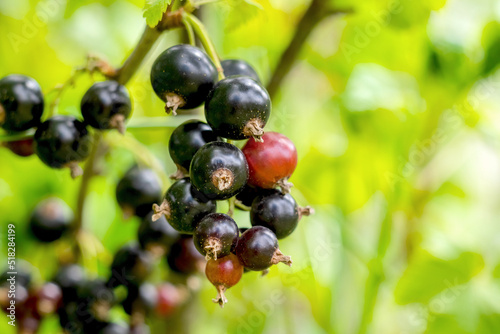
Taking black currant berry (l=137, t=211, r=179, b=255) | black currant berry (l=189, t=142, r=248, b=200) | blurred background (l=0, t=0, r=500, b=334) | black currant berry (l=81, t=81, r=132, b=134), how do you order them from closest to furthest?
black currant berry (l=189, t=142, r=248, b=200) < black currant berry (l=81, t=81, r=132, b=134) < black currant berry (l=137, t=211, r=179, b=255) < blurred background (l=0, t=0, r=500, b=334)

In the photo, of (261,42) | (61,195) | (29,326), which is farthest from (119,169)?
(261,42)

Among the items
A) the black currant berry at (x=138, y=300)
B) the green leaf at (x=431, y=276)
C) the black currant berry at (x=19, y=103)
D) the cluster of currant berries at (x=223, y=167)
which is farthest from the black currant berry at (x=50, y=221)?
the green leaf at (x=431, y=276)

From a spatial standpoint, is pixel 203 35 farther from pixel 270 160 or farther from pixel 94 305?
pixel 94 305

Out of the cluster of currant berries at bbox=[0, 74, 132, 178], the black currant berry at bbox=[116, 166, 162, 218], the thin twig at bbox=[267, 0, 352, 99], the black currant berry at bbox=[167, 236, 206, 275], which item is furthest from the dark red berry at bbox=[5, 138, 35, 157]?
the thin twig at bbox=[267, 0, 352, 99]

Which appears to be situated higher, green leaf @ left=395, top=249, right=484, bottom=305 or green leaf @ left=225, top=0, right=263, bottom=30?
green leaf @ left=225, top=0, right=263, bottom=30

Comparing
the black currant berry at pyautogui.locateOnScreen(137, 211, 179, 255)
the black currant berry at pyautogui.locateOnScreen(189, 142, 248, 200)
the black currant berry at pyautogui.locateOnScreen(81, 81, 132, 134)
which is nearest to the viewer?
the black currant berry at pyautogui.locateOnScreen(189, 142, 248, 200)

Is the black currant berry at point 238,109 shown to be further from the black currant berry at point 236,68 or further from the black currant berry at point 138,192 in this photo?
the black currant berry at point 138,192

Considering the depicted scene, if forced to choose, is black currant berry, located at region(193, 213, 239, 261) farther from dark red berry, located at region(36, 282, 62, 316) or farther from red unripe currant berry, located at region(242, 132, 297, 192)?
dark red berry, located at region(36, 282, 62, 316)

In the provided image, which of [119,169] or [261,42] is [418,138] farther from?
[119,169]
